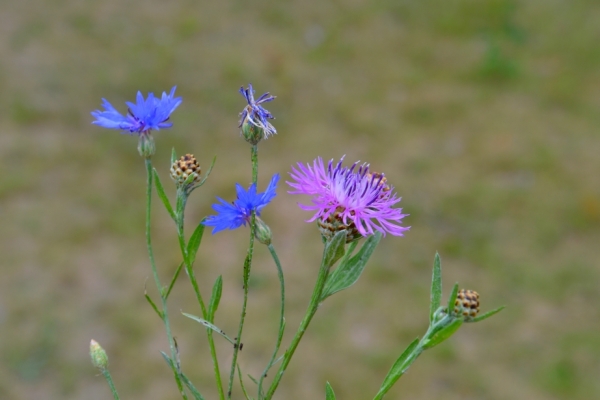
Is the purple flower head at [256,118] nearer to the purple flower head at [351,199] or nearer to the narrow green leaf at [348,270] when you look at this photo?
the purple flower head at [351,199]

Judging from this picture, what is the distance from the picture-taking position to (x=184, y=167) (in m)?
0.64

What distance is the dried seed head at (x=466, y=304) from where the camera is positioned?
59 cm

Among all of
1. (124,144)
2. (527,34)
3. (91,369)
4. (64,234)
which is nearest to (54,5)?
(124,144)

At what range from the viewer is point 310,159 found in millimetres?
2564

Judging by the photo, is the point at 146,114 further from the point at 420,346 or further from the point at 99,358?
the point at 420,346

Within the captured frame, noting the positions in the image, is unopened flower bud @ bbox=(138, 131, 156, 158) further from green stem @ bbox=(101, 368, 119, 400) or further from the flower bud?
green stem @ bbox=(101, 368, 119, 400)

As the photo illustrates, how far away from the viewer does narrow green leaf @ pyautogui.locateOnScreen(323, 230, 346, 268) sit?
1.89 ft

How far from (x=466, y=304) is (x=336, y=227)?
0.15 metres

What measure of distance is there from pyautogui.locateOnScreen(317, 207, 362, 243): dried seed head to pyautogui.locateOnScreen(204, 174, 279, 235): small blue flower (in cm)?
7

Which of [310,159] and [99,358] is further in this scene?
[310,159]

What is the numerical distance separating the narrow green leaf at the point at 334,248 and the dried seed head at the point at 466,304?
0.40 ft

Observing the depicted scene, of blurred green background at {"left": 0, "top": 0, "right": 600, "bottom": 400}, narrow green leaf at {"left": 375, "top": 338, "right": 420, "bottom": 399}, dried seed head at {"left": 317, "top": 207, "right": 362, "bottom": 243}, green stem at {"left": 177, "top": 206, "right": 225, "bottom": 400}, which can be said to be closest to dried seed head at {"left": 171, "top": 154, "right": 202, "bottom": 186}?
green stem at {"left": 177, "top": 206, "right": 225, "bottom": 400}

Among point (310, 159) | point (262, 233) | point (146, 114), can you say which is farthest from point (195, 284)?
point (310, 159)

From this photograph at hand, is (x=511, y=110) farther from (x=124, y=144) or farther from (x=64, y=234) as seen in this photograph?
(x=64, y=234)
